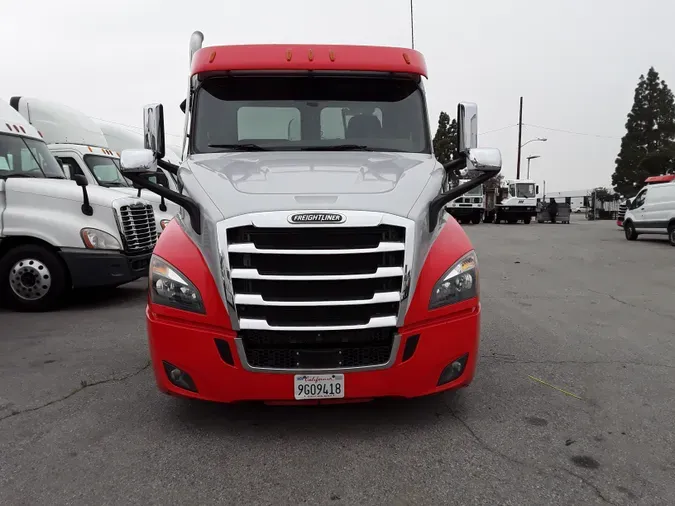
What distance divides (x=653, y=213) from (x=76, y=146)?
697 inches

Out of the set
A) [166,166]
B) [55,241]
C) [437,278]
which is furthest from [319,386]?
[55,241]

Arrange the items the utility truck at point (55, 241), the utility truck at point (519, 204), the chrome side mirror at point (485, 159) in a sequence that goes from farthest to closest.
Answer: the utility truck at point (519, 204) → the utility truck at point (55, 241) → the chrome side mirror at point (485, 159)

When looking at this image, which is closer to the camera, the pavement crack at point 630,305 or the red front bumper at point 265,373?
the red front bumper at point 265,373

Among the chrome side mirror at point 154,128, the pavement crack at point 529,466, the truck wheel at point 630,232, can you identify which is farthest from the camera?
the truck wheel at point 630,232

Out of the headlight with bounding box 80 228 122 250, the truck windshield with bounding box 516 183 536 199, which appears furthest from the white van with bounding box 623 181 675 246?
the headlight with bounding box 80 228 122 250

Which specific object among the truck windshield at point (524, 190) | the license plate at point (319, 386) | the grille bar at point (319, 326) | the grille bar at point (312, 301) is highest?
the truck windshield at point (524, 190)

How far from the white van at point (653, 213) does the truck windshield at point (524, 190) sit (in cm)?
1572

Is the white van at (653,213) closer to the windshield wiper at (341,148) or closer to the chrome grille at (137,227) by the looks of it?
the chrome grille at (137,227)

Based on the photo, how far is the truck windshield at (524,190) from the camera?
37062 millimetres

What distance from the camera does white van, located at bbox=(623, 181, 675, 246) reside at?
18906mm

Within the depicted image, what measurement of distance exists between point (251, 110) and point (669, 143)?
2731 inches

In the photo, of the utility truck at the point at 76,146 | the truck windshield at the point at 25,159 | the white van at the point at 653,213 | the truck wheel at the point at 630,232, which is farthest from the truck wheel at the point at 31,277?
the truck wheel at the point at 630,232

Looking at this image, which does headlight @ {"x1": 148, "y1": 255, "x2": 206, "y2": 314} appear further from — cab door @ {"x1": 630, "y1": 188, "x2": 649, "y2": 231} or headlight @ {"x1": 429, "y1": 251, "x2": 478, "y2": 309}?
cab door @ {"x1": 630, "y1": 188, "x2": 649, "y2": 231}

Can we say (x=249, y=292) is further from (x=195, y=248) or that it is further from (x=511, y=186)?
(x=511, y=186)
